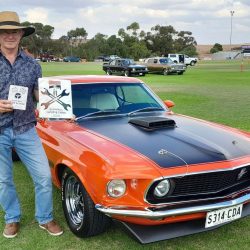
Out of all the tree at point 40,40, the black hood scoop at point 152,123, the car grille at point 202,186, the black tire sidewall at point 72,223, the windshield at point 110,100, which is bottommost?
the black tire sidewall at point 72,223

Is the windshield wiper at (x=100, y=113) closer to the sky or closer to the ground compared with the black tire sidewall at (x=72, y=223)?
closer to the sky

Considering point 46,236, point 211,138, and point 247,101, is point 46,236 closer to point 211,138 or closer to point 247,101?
point 211,138

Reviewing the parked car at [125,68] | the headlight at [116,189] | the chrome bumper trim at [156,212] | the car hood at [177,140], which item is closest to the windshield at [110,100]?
the car hood at [177,140]

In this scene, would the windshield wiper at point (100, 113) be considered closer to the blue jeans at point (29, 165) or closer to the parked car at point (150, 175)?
the parked car at point (150, 175)

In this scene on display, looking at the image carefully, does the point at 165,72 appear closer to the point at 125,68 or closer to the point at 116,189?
the point at 125,68

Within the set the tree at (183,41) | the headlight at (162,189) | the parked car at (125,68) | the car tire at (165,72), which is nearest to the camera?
the headlight at (162,189)

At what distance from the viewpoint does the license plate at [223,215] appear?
3.50 meters

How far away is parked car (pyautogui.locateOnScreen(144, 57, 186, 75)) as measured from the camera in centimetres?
3366

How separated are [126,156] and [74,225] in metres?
1.00

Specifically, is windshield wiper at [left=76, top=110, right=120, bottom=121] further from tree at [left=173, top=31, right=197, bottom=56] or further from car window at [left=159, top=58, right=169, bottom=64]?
tree at [left=173, top=31, right=197, bottom=56]

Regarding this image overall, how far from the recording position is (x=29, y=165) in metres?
3.94

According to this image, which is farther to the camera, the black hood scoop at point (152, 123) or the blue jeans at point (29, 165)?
the black hood scoop at point (152, 123)

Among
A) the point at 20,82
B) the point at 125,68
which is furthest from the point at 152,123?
the point at 125,68

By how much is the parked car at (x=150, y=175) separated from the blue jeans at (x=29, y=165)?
23 cm
